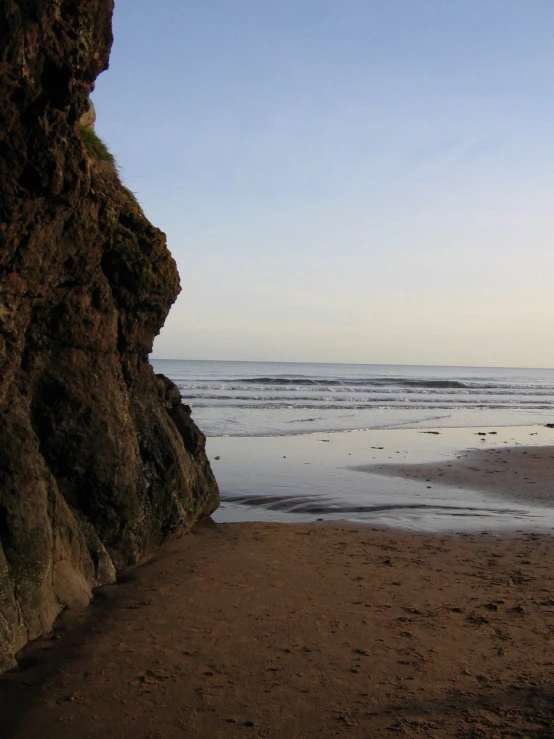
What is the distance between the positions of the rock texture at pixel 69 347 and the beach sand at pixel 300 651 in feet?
1.59

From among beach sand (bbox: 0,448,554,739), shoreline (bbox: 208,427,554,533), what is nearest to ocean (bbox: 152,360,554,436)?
shoreline (bbox: 208,427,554,533)

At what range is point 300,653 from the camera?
16.0 ft

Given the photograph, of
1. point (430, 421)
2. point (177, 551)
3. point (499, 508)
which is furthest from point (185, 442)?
point (430, 421)

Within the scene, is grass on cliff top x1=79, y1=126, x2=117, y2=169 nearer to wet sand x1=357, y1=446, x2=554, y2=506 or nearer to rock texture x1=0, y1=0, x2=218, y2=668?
rock texture x1=0, y1=0, x2=218, y2=668

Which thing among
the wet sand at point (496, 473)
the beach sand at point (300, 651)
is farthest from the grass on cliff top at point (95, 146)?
the wet sand at point (496, 473)

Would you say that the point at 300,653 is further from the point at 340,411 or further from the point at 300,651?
the point at 340,411

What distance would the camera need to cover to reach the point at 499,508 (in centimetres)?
1070

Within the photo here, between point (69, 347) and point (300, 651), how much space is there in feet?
11.7

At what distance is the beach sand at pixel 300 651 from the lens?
13.1ft

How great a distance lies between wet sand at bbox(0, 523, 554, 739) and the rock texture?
1.60 ft

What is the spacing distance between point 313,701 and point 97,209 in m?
4.86

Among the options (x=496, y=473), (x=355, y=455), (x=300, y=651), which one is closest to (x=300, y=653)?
(x=300, y=651)

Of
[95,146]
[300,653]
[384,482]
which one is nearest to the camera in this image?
[300,653]

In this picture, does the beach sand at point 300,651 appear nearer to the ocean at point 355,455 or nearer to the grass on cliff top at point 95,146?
the ocean at point 355,455
